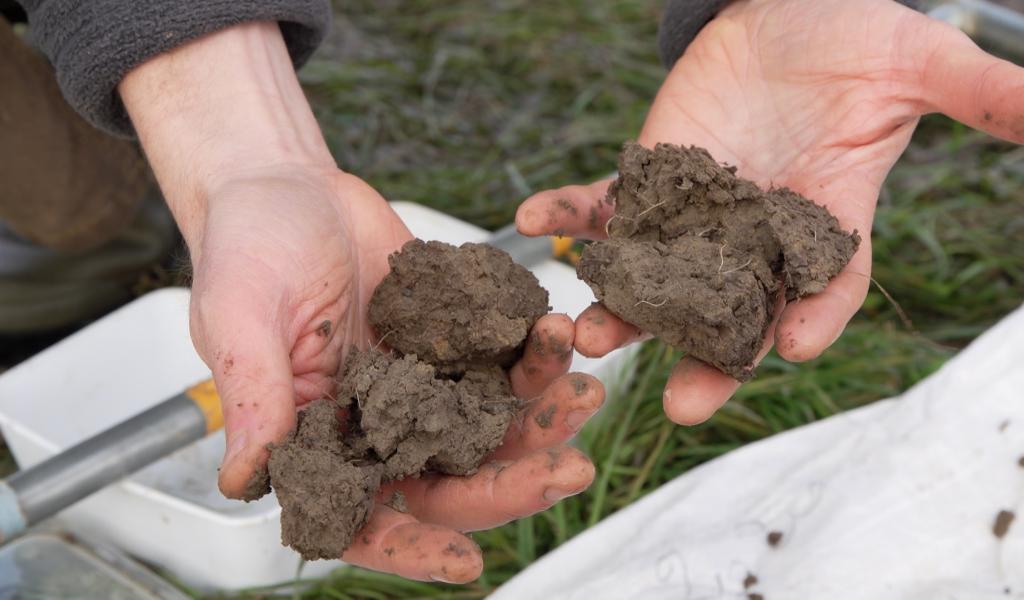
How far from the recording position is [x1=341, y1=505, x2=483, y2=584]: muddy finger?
1481 millimetres

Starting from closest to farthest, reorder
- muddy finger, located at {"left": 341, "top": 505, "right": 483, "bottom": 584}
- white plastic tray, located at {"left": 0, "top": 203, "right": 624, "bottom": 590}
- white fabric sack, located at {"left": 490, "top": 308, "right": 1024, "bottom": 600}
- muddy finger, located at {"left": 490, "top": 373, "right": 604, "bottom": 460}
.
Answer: muddy finger, located at {"left": 341, "top": 505, "right": 483, "bottom": 584} → muddy finger, located at {"left": 490, "top": 373, "right": 604, "bottom": 460} → white fabric sack, located at {"left": 490, "top": 308, "right": 1024, "bottom": 600} → white plastic tray, located at {"left": 0, "top": 203, "right": 624, "bottom": 590}

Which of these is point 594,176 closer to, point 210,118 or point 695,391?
point 210,118

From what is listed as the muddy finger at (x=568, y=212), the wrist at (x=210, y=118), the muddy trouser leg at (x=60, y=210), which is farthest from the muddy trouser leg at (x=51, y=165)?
the muddy finger at (x=568, y=212)

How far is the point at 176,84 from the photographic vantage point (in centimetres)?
204

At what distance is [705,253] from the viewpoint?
6.03 feet

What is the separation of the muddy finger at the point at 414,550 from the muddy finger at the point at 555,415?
0.24m

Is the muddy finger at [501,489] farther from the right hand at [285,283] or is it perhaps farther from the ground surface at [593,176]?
the ground surface at [593,176]

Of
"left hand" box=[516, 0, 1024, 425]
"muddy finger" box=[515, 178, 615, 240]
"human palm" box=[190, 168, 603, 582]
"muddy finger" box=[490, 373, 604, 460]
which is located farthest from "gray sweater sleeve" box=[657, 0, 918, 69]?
"muddy finger" box=[490, 373, 604, 460]

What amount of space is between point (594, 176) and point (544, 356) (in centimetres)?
190

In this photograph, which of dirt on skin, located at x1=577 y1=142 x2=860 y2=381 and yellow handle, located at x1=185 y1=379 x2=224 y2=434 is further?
Answer: yellow handle, located at x1=185 y1=379 x2=224 y2=434

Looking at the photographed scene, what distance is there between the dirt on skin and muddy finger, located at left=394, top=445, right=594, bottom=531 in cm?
34

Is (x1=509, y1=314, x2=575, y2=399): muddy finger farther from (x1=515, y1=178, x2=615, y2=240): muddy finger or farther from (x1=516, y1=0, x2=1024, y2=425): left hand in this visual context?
(x1=515, y1=178, x2=615, y2=240): muddy finger

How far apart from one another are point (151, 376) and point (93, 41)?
3.71 ft

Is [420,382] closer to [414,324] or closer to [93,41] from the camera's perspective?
[414,324]
